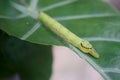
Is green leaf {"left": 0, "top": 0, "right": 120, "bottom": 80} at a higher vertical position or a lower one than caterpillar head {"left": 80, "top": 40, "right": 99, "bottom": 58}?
higher

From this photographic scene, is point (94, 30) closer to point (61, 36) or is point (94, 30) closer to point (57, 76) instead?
point (61, 36)

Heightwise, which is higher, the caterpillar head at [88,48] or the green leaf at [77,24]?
Answer: the green leaf at [77,24]

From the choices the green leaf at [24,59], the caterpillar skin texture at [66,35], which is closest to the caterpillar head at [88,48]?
the caterpillar skin texture at [66,35]

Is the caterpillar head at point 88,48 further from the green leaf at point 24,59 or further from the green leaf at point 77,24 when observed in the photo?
the green leaf at point 24,59

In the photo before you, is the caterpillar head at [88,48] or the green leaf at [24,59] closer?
the caterpillar head at [88,48]

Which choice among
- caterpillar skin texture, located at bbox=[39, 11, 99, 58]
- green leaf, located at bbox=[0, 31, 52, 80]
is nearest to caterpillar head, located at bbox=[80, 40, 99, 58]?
caterpillar skin texture, located at bbox=[39, 11, 99, 58]

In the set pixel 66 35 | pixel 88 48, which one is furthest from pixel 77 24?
pixel 88 48

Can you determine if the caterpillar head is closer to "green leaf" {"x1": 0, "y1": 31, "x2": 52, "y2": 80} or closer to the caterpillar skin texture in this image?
the caterpillar skin texture
